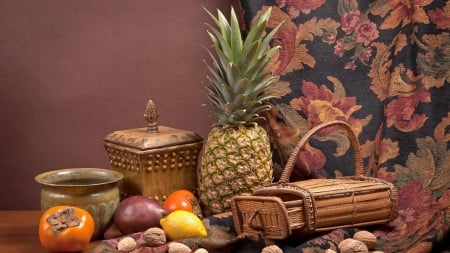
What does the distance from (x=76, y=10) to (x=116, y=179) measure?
65 centimetres

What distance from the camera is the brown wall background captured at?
6.70 feet

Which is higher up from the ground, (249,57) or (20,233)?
(249,57)

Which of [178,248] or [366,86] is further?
[366,86]

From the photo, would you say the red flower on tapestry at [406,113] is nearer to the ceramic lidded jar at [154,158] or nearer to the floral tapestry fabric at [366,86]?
the floral tapestry fabric at [366,86]

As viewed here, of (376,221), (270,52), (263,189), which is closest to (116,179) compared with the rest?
(263,189)

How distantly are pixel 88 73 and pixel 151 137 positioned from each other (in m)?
0.43

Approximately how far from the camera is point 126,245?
57.6 inches

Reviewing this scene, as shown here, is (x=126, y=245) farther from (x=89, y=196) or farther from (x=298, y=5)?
(x=298, y=5)

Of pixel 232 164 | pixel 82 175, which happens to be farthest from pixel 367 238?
pixel 82 175

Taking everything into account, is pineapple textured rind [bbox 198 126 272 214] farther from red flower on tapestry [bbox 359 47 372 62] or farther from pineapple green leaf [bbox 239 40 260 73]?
red flower on tapestry [bbox 359 47 372 62]

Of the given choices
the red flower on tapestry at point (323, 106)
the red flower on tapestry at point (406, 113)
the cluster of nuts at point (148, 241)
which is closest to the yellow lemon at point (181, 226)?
the cluster of nuts at point (148, 241)

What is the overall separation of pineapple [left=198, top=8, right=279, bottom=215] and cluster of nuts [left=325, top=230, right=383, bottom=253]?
0.97 feet

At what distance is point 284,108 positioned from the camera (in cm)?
193

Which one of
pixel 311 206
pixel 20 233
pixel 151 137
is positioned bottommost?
pixel 20 233
